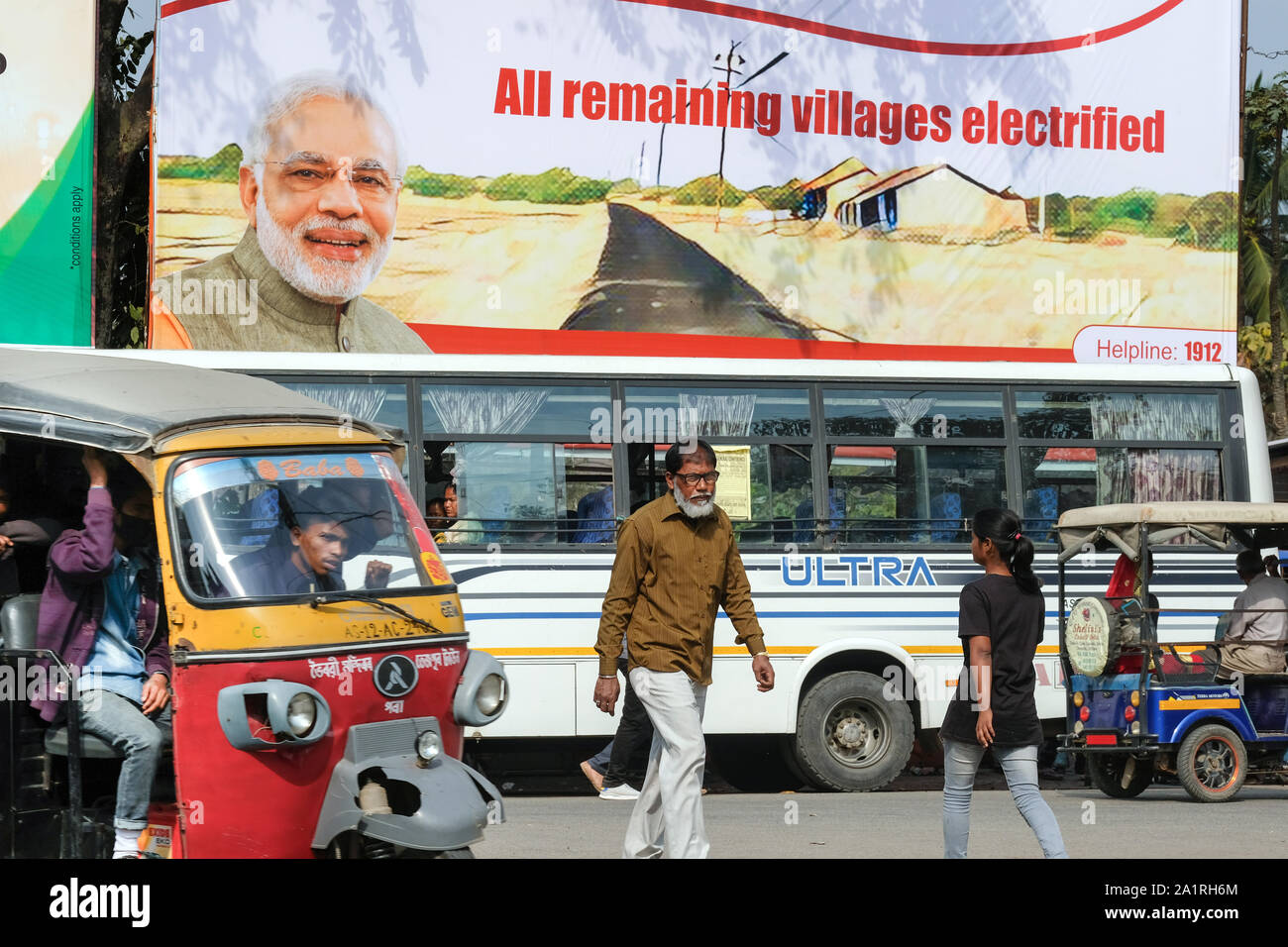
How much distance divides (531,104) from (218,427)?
31.3 ft

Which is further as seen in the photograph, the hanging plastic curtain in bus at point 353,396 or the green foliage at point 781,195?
the green foliage at point 781,195

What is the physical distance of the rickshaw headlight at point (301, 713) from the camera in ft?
22.2

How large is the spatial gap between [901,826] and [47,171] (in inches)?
365

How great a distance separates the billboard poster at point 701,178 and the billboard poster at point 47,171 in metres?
0.67

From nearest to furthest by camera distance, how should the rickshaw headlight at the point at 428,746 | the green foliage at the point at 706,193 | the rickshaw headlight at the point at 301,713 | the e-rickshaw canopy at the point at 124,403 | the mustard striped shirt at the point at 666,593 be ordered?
the rickshaw headlight at the point at 301,713
the rickshaw headlight at the point at 428,746
the e-rickshaw canopy at the point at 124,403
the mustard striped shirt at the point at 666,593
the green foliage at the point at 706,193

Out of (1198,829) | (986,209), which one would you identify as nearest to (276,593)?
(1198,829)

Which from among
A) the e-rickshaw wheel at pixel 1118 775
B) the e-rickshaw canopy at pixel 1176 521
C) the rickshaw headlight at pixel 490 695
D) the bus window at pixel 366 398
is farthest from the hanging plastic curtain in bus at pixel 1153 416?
the rickshaw headlight at pixel 490 695

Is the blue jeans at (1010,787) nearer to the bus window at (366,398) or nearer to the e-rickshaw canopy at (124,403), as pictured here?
the e-rickshaw canopy at (124,403)

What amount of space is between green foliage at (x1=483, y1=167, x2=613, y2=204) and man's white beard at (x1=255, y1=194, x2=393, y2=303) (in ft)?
3.85

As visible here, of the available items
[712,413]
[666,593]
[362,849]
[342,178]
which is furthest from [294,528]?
[342,178]

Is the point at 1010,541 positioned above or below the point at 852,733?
above

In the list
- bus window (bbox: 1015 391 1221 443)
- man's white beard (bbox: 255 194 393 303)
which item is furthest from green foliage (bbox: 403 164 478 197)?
bus window (bbox: 1015 391 1221 443)

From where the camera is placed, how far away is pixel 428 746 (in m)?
7.12

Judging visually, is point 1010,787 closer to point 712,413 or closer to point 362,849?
point 362,849
